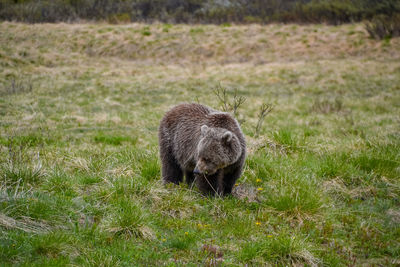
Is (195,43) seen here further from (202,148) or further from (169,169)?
(202,148)

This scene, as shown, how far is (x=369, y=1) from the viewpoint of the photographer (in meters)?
31.4

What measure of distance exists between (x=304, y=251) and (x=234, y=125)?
221 cm

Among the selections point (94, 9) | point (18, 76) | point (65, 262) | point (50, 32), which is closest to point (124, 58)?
point (50, 32)

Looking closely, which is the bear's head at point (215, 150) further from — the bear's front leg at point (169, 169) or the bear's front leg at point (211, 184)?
the bear's front leg at point (169, 169)

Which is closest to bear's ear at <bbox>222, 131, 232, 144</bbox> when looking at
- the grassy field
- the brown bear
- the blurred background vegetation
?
the brown bear

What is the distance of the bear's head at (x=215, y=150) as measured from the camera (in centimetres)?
507

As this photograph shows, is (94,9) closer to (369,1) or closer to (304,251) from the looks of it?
(369,1)

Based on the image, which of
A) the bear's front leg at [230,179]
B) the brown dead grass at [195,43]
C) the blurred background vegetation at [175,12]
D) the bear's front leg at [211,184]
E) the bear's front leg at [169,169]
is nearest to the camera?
the bear's front leg at [211,184]

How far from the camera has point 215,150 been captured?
5086 mm

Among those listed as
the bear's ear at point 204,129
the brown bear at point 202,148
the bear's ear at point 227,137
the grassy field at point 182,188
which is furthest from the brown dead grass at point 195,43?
the bear's ear at point 227,137

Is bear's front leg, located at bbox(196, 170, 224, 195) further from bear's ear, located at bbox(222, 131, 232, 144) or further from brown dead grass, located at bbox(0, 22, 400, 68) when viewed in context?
brown dead grass, located at bbox(0, 22, 400, 68)

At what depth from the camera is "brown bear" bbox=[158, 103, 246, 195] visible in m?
5.11

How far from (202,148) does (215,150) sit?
0.62 ft

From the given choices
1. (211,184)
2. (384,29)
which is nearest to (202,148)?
(211,184)
